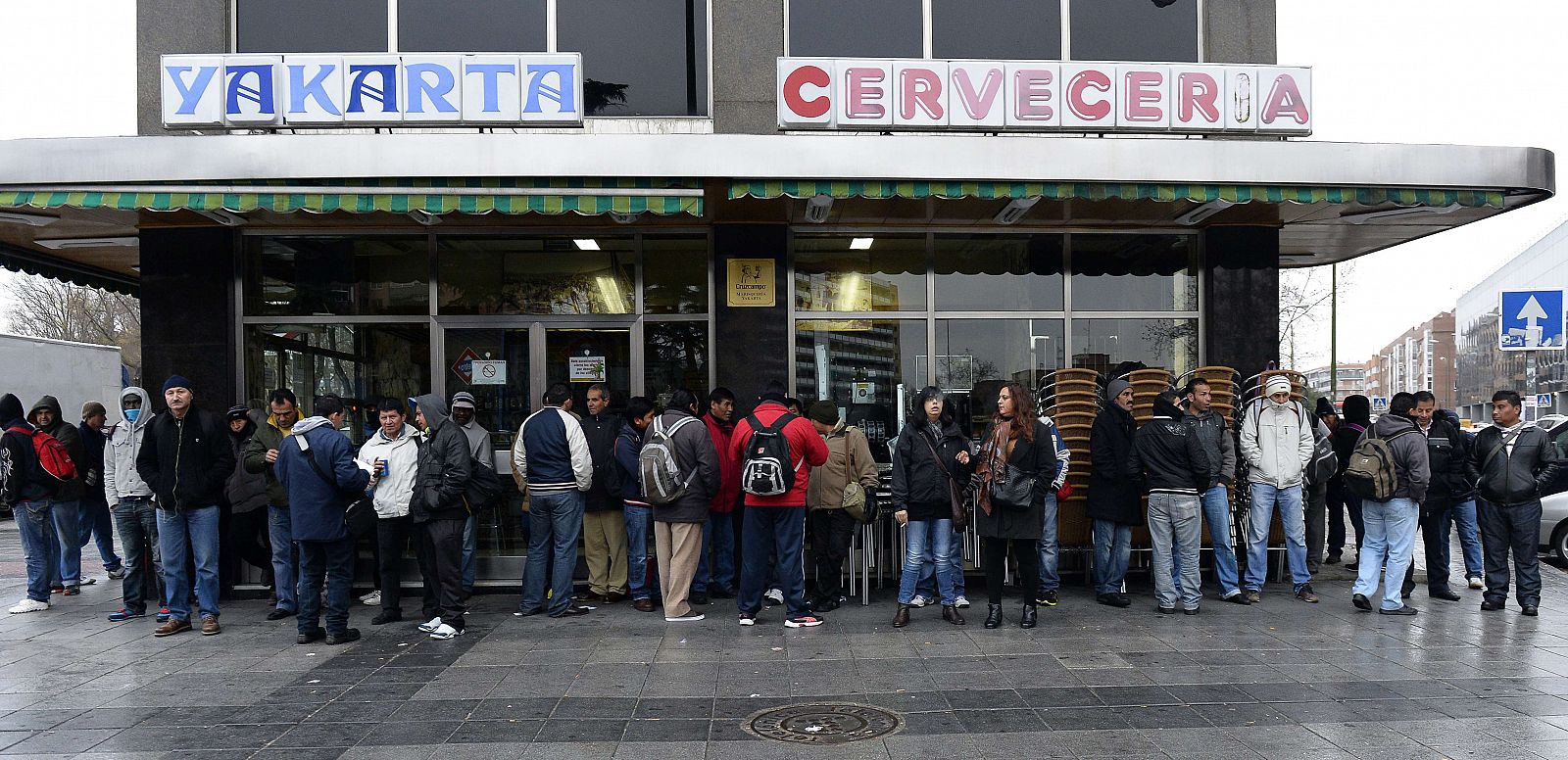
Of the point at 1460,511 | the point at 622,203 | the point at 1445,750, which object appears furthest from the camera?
the point at 1460,511

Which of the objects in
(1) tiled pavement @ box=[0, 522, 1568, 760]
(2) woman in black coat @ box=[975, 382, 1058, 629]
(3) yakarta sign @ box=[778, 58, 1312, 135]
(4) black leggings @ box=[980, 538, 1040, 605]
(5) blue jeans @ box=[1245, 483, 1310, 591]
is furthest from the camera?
(5) blue jeans @ box=[1245, 483, 1310, 591]

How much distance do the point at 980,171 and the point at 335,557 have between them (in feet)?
18.7

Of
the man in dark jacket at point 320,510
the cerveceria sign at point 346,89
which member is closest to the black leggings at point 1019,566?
the man in dark jacket at point 320,510

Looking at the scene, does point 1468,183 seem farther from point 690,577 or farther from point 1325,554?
point 690,577

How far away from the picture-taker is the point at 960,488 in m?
7.94

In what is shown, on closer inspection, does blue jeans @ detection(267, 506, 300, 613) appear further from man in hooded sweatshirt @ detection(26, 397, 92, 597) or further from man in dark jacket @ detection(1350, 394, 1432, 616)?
man in dark jacket @ detection(1350, 394, 1432, 616)

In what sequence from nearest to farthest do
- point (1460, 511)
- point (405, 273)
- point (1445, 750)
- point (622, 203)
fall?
point (1445, 750) < point (622, 203) < point (1460, 511) < point (405, 273)

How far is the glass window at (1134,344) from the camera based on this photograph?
9.99 meters

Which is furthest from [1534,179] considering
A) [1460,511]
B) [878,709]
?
[878,709]

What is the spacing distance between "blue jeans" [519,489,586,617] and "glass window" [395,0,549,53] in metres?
4.54

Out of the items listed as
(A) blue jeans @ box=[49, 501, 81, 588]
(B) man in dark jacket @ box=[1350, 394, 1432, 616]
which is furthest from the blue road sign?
(A) blue jeans @ box=[49, 501, 81, 588]

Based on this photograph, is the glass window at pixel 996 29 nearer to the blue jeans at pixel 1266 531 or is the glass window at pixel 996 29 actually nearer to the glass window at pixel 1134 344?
the glass window at pixel 1134 344

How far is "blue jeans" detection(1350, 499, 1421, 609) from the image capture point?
824 cm

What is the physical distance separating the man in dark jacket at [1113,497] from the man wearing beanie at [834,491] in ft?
6.44
